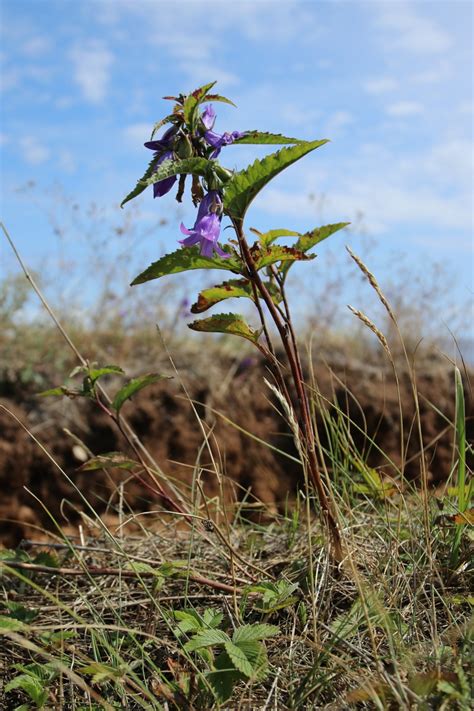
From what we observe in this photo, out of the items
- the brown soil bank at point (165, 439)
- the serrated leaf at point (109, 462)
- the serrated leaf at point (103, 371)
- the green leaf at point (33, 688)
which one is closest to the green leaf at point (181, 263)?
the serrated leaf at point (103, 371)

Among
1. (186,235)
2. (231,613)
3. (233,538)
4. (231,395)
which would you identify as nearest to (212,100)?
(186,235)

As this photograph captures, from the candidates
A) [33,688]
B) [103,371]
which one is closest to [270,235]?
[103,371]

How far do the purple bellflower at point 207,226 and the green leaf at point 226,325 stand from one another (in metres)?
0.16

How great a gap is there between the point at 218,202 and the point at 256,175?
0.12 meters

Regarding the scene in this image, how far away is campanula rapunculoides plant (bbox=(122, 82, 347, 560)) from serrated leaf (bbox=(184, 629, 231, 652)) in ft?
1.76

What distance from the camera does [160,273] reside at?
1512mm

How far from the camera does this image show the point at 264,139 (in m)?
1.46

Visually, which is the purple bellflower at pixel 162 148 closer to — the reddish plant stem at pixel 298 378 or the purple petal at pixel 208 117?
the purple petal at pixel 208 117

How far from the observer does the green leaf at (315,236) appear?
1.61m

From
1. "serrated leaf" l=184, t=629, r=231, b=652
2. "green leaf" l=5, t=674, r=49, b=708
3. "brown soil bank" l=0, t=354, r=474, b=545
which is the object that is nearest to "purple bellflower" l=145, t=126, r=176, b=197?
"serrated leaf" l=184, t=629, r=231, b=652

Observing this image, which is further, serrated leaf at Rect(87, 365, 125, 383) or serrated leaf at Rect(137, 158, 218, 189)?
serrated leaf at Rect(87, 365, 125, 383)

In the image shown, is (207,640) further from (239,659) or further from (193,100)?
(193,100)

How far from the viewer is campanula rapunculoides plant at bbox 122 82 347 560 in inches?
55.4

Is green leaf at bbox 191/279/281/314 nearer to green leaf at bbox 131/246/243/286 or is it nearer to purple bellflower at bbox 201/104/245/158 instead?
green leaf at bbox 131/246/243/286
